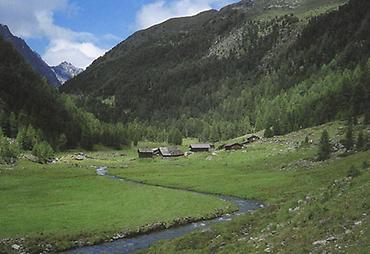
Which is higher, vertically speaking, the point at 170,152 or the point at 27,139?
the point at 27,139

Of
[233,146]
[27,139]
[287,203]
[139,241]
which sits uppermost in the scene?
[27,139]

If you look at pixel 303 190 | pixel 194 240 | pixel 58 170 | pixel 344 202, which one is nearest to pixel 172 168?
pixel 58 170

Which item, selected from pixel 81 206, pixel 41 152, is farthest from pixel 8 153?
pixel 81 206

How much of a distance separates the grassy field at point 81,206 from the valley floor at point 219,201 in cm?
14

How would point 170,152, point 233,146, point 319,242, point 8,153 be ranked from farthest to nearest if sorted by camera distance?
point 170,152
point 233,146
point 8,153
point 319,242

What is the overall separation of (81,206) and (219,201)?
24.3 m

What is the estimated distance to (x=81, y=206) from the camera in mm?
72875

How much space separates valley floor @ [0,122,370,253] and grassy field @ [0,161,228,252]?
0.47ft

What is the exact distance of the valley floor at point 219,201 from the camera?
→ 35250mm

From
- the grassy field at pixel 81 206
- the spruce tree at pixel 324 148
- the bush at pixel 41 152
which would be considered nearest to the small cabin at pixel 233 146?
the spruce tree at pixel 324 148

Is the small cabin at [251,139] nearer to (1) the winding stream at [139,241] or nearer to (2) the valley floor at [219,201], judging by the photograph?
(2) the valley floor at [219,201]

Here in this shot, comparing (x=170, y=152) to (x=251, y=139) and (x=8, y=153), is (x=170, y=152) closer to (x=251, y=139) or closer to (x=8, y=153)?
(x=251, y=139)

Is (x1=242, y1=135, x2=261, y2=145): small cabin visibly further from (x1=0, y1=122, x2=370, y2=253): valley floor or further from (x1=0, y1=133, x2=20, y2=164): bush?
(x1=0, y1=133, x2=20, y2=164): bush

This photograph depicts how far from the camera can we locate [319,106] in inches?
6969
